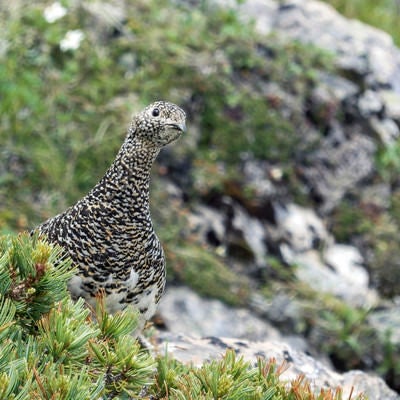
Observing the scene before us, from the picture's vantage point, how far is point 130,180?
10.7 feet

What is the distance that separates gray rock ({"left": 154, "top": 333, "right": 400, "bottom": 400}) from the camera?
358 centimetres

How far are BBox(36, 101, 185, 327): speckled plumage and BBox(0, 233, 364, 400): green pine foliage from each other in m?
0.97

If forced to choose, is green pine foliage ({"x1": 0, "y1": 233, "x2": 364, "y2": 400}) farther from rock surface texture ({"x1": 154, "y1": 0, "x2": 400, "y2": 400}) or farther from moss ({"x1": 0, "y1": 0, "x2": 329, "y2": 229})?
moss ({"x1": 0, "y1": 0, "x2": 329, "y2": 229})

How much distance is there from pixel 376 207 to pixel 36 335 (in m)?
6.28

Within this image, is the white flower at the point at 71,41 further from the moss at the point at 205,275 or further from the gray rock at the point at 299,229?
the gray rock at the point at 299,229

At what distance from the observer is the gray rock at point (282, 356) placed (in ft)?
11.7

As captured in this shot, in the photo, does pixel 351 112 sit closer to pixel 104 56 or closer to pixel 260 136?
pixel 260 136

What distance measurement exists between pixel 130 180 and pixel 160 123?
0.30 meters

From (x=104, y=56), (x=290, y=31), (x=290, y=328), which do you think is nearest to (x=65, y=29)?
(x=104, y=56)

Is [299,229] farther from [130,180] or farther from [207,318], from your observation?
[130,180]

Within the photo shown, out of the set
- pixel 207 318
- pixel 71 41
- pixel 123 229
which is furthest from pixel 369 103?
pixel 123 229

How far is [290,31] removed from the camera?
876 centimetres

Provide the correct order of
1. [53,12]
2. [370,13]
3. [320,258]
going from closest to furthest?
[53,12], [320,258], [370,13]

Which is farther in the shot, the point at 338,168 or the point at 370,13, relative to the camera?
the point at 370,13
